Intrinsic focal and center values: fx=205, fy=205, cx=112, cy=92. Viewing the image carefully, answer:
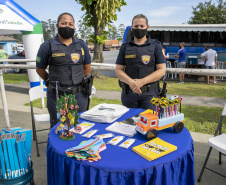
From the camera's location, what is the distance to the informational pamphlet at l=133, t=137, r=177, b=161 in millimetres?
1523

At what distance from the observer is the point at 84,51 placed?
9.54 feet

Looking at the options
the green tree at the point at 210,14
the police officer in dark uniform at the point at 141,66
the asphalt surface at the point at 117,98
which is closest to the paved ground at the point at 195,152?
the asphalt surface at the point at 117,98

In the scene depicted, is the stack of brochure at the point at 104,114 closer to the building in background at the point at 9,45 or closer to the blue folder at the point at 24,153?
the blue folder at the point at 24,153

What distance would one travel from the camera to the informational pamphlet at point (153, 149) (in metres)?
1.52

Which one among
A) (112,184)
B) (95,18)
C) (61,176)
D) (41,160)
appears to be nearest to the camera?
(112,184)

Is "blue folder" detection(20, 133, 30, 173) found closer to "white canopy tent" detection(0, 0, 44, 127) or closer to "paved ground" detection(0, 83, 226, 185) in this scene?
"paved ground" detection(0, 83, 226, 185)

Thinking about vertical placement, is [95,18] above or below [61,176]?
above

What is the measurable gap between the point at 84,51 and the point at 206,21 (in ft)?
92.8

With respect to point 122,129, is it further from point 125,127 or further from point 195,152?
point 195,152

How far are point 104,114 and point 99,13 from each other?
792cm

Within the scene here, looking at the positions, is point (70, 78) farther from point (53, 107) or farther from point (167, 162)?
point (167, 162)

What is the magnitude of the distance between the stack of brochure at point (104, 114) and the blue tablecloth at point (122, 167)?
405 mm

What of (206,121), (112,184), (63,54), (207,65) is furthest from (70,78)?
(207,65)

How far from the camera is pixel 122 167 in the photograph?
142 cm
